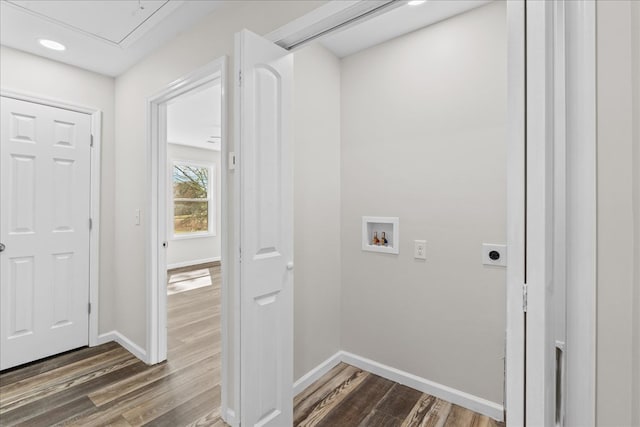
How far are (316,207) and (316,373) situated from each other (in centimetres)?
123

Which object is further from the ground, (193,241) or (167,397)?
(193,241)

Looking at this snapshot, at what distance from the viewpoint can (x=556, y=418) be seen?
674 millimetres

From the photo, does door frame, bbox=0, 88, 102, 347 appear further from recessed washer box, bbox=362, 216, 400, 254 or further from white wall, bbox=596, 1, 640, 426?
white wall, bbox=596, 1, 640, 426

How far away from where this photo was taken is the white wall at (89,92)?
7.66ft

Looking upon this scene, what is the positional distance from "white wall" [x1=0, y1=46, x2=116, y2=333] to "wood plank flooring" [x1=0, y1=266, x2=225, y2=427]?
0.50 metres

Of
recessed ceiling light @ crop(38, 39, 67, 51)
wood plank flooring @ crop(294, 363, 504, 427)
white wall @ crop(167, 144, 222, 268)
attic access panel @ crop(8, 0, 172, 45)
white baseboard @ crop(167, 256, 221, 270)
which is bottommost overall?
wood plank flooring @ crop(294, 363, 504, 427)

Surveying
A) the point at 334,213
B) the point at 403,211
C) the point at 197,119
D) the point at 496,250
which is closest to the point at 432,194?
the point at 403,211

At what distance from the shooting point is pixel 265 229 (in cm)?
149

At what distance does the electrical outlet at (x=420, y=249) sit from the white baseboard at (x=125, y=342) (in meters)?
2.28

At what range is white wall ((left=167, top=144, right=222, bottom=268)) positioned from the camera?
20.2 ft

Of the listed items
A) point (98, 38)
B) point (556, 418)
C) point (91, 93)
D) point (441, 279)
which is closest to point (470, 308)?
point (441, 279)

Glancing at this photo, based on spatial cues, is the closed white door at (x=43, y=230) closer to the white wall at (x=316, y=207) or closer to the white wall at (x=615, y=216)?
the white wall at (x=316, y=207)

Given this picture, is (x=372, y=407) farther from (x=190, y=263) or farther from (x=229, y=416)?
(x=190, y=263)

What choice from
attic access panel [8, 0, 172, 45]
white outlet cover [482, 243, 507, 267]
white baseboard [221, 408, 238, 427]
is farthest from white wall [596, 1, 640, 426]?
attic access panel [8, 0, 172, 45]
